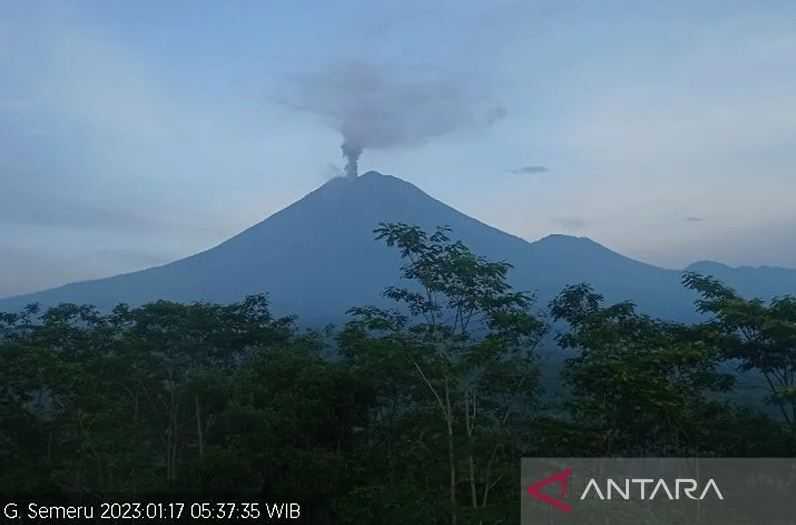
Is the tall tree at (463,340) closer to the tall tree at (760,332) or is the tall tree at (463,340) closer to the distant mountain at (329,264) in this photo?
the tall tree at (760,332)

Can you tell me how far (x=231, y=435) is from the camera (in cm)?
1189

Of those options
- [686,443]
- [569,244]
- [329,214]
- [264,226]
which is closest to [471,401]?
[686,443]

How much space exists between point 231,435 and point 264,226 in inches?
5169

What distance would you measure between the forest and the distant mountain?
7987cm

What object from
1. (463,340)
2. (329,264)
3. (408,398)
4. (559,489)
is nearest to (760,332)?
(559,489)

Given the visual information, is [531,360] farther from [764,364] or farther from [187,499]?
[187,499]

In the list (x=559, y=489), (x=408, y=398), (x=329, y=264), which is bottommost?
(x=559, y=489)

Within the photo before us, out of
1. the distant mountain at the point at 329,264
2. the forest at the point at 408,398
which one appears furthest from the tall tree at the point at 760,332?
the distant mountain at the point at 329,264

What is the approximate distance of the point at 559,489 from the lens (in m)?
8.29

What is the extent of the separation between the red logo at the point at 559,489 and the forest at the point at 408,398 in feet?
1.42

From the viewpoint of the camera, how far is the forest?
28.9 feet

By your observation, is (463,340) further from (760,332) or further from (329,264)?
(329,264)

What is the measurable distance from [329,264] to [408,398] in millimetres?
107361

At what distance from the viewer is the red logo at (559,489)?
823 centimetres
